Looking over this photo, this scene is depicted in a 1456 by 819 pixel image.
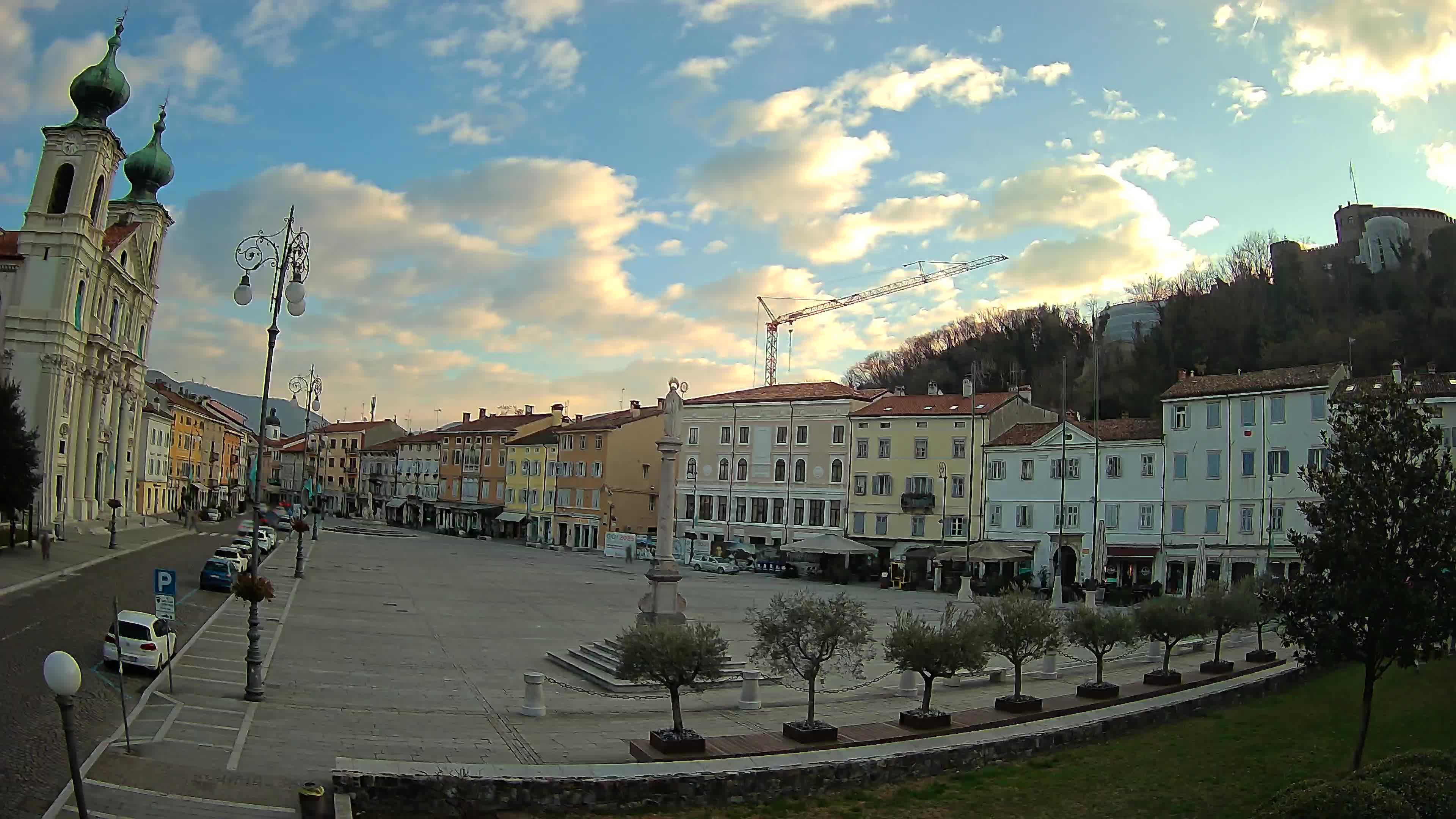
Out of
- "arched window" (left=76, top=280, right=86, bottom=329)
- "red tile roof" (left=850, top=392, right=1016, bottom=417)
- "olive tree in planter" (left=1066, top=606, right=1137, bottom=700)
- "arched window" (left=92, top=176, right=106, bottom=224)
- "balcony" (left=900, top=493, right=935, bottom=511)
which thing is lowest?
"olive tree in planter" (left=1066, top=606, right=1137, bottom=700)

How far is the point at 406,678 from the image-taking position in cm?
2112

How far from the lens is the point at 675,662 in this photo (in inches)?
581

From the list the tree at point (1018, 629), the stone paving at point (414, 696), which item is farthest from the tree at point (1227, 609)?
the tree at point (1018, 629)

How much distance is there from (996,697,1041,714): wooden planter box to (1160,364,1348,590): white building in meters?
30.8

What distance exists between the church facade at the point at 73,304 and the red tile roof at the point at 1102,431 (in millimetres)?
52298

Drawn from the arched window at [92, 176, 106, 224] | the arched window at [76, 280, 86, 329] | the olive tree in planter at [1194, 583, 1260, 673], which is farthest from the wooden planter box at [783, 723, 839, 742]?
the arched window at [92, 176, 106, 224]

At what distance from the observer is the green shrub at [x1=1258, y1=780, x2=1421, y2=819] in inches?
327

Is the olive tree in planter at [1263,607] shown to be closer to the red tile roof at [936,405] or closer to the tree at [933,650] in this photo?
the tree at [933,650]

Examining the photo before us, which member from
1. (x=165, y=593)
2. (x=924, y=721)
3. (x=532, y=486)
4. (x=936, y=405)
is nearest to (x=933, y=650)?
(x=924, y=721)

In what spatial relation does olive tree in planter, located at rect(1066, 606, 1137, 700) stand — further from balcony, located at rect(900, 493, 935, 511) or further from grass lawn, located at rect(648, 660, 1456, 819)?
balcony, located at rect(900, 493, 935, 511)

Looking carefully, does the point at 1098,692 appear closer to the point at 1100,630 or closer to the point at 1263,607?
the point at 1100,630

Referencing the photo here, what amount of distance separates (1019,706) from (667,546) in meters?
9.13

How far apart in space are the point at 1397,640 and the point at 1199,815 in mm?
4317

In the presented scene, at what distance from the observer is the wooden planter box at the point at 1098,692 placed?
1995 cm
